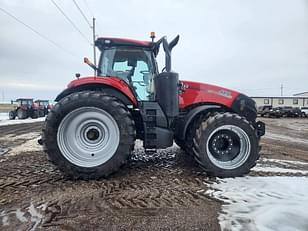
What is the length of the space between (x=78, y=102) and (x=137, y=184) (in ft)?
4.90

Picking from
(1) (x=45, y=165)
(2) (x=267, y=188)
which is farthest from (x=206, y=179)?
(1) (x=45, y=165)

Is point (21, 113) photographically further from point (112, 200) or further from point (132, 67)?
point (112, 200)

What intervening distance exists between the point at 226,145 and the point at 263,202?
4.26 ft

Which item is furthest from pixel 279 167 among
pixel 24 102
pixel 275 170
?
pixel 24 102

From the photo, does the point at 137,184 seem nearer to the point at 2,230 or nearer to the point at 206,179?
the point at 206,179

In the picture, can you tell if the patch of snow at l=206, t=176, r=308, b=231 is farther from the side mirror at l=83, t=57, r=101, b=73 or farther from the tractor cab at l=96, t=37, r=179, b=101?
the side mirror at l=83, t=57, r=101, b=73

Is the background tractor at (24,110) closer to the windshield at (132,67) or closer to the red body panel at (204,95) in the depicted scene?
the windshield at (132,67)

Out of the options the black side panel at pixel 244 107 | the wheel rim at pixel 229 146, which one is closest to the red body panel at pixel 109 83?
the wheel rim at pixel 229 146

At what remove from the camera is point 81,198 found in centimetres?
304

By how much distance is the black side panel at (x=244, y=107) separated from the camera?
463cm

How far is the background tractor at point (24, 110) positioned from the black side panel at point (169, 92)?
22960 mm

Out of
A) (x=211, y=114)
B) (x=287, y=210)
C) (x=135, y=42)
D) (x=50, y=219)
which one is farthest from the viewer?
(x=135, y=42)

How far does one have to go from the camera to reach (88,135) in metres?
3.99

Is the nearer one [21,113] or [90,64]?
[90,64]
